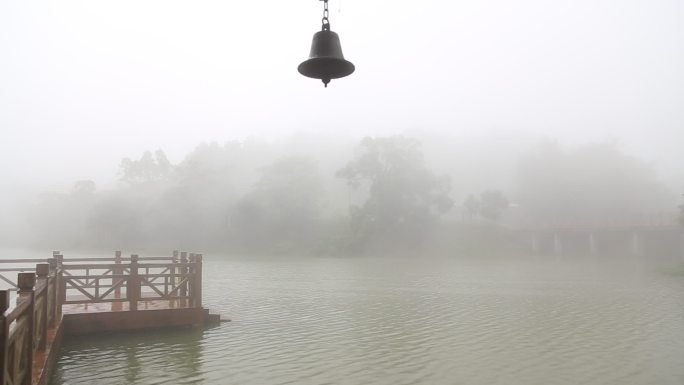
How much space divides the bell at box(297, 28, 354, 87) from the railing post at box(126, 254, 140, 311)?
27.2ft

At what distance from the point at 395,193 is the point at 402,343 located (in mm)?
48610

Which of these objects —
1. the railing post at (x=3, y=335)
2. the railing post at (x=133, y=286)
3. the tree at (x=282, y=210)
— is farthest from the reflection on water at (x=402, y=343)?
the tree at (x=282, y=210)

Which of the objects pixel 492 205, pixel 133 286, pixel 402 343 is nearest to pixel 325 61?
pixel 402 343

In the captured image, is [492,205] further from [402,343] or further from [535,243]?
[402,343]

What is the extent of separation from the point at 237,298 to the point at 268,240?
4539cm

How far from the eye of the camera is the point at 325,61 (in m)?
6.06

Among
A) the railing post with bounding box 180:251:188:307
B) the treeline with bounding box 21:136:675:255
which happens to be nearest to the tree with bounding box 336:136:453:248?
the treeline with bounding box 21:136:675:255

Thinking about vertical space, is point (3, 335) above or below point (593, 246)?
above

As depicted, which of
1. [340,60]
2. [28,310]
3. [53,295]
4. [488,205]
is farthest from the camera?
[488,205]

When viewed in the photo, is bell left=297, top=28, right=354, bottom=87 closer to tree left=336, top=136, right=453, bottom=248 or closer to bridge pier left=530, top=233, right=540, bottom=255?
tree left=336, top=136, right=453, bottom=248

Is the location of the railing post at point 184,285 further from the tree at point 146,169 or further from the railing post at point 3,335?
the tree at point 146,169

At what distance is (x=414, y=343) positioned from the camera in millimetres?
12453

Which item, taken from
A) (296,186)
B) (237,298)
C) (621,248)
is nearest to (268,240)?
(296,186)

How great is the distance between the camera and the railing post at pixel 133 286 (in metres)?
12.4
